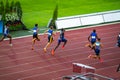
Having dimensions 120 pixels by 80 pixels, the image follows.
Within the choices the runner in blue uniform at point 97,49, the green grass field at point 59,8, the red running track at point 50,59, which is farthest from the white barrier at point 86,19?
the runner in blue uniform at point 97,49

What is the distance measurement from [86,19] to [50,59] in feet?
26.9

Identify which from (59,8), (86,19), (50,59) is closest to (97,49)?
(50,59)

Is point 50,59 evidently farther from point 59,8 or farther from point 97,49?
point 59,8

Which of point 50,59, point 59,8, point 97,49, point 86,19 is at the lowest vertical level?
point 50,59

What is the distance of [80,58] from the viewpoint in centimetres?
1934

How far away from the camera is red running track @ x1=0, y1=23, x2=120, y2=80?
17.2 meters

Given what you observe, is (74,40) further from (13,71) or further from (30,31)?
(13,71)

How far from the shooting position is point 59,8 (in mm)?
31312

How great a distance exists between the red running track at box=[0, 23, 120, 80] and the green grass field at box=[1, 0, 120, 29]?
15.7 ft

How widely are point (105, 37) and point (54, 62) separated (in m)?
5.85

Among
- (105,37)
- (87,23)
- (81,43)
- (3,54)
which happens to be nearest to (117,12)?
(87,23)

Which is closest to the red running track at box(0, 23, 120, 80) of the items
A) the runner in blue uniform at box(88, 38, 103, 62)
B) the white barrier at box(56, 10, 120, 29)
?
the runner in blue uniform at box(88, 38, 103, 62)

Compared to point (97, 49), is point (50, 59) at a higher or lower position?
lower

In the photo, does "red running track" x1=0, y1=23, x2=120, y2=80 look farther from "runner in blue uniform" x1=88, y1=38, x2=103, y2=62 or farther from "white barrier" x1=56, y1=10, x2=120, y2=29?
"white barrier" x1=56, y1=10, x2=120, y2=29
